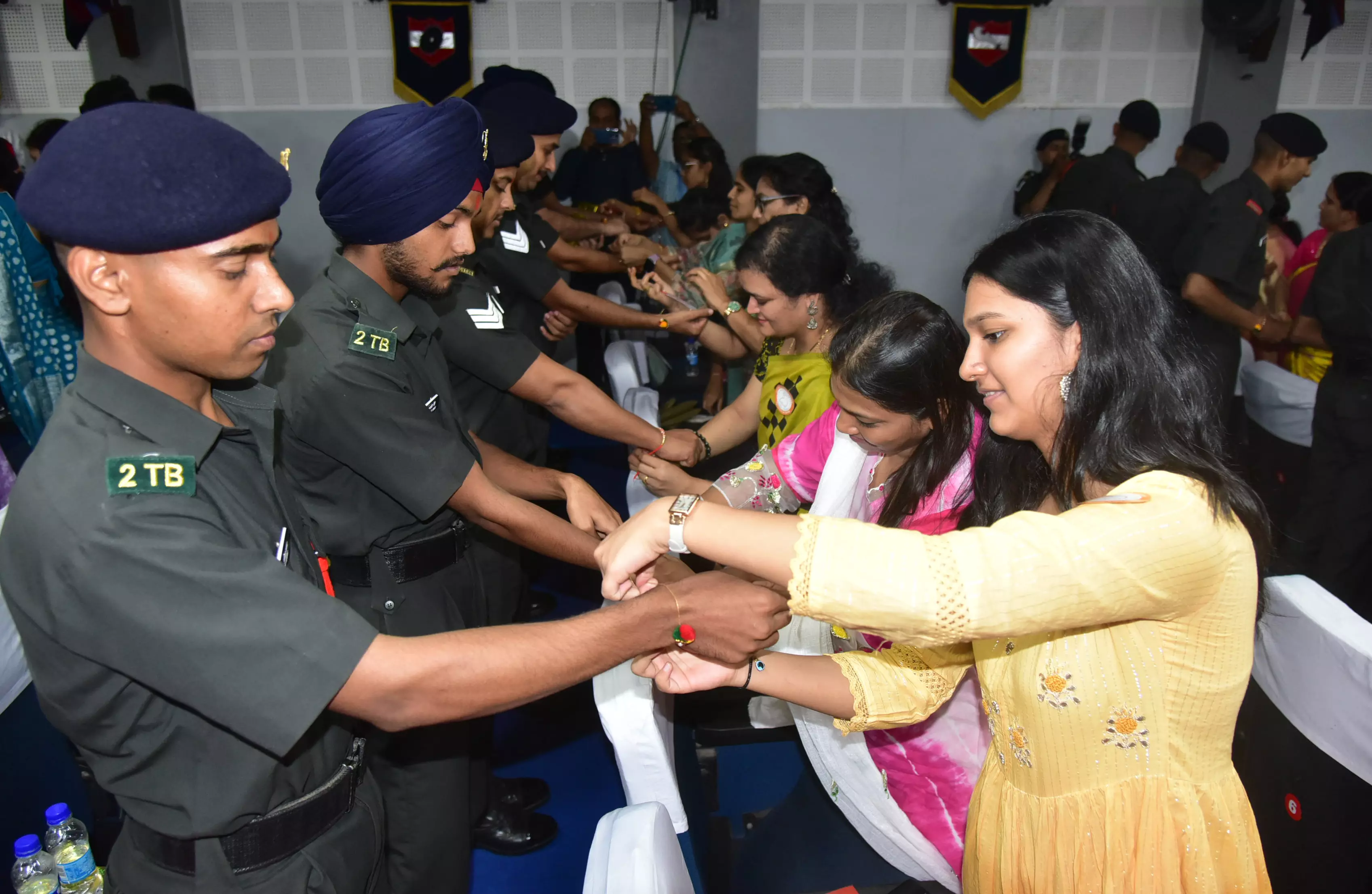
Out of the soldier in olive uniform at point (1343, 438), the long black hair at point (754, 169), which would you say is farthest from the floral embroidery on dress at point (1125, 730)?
the long black hair at point (754, 169)

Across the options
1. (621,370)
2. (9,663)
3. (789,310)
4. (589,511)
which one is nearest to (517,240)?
(621,370)

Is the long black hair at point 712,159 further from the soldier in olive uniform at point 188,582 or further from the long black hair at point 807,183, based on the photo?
the soldier in olive uniform at point 188,582

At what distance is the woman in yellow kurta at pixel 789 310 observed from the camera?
2410 mm

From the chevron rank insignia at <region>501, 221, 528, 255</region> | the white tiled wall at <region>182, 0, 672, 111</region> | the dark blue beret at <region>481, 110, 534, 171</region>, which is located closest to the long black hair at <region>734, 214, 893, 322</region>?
the dark blue beret at <region>481, 110, 534, 171</region>

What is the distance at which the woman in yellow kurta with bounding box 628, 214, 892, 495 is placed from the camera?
94.9 inches

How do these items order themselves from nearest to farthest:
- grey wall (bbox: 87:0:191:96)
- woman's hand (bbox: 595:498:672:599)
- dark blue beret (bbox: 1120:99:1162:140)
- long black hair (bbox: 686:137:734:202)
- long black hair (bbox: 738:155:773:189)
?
woman's hand (bbox: 595:498:672:599) → long black hair (bbox: 738:155:773:189) → dark blue beret (bbox: 1120:99:1162:140) → long black hair (bbox: 686:137:734:202) → grey wall (bbox: 87:0:191:96)

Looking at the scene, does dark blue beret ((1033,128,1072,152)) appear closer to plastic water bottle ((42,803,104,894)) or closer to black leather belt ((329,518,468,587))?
black leather belt ((329,518,468,587))

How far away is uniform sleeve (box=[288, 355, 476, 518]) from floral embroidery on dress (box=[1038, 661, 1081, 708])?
3.61ft

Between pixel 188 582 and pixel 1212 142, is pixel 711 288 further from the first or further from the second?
pixel 1212 142

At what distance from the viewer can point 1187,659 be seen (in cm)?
116

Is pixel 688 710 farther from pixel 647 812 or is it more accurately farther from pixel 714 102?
pixel 714 102

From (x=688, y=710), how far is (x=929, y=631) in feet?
3.21

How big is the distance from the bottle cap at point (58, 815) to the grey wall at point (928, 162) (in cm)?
621

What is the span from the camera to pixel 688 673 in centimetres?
146
